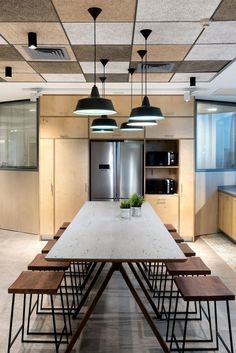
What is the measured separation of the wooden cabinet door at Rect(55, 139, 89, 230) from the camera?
686 cm

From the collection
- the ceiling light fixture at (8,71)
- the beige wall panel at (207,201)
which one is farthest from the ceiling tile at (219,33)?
the beige wall panel at (207,201)

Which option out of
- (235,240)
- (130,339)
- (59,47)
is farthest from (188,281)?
(235,240)

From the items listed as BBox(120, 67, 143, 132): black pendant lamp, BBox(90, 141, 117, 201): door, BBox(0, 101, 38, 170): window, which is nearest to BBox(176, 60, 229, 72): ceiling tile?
BBox(120, 67, 143, 132): black pendant lamp

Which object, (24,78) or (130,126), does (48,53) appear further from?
(130,126)

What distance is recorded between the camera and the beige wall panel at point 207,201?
284 inches

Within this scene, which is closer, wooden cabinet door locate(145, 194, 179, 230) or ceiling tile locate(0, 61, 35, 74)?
ceiling tile locate(0, 61, 35, 74)

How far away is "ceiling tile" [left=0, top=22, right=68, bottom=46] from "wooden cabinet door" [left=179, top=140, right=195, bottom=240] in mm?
3665

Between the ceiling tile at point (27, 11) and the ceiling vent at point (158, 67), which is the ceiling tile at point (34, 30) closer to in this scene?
the ceiling tile at point (27, 11)

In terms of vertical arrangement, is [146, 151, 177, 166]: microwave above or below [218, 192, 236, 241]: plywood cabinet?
above

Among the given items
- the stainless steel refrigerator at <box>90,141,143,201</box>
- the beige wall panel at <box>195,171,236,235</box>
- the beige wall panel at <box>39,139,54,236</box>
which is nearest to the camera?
the stainless steel refrigerator at <box>90,141,143,201</box>

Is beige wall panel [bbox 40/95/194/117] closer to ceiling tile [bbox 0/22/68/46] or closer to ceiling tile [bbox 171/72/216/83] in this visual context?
ceiling tile [bbox 171/72/216/83]

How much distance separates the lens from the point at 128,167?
678 cm

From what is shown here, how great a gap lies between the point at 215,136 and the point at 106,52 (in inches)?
155

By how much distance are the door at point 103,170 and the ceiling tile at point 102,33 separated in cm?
307
